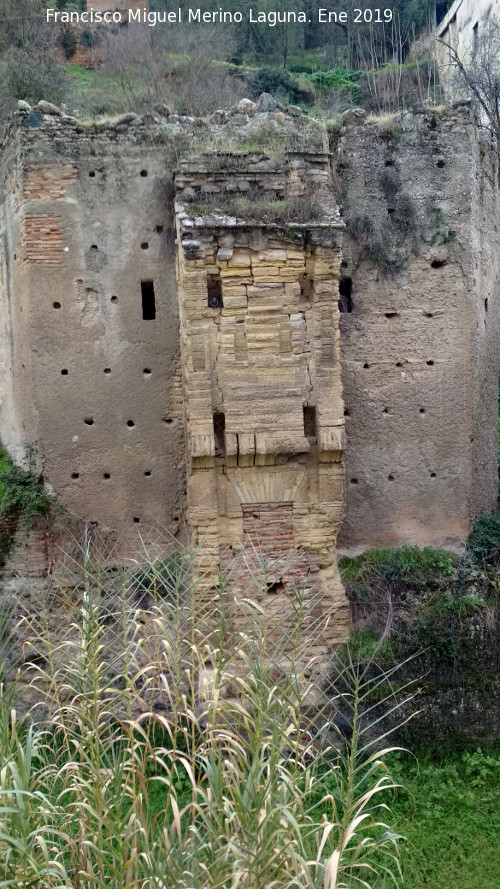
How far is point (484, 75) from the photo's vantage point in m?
16.0

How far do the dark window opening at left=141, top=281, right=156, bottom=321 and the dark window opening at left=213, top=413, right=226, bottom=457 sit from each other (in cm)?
182

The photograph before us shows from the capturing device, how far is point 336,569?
883 centimetres

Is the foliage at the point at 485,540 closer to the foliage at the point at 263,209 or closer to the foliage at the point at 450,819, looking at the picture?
the foliage at the point at 450,819

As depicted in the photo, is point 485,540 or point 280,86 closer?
point 485,540

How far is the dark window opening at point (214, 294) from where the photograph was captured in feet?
27.6

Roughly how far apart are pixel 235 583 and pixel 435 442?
3096 mm

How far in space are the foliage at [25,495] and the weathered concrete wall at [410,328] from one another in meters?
3.49

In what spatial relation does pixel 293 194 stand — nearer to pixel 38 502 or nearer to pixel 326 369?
pixel 326 369

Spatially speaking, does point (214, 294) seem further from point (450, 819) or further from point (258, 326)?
point (450, 819)

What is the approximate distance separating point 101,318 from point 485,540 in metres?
5.02

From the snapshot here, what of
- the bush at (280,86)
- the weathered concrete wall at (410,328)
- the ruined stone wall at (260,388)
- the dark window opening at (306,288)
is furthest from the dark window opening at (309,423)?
the bush at (280,86)

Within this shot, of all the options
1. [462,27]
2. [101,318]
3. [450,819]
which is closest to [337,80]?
[462,27]

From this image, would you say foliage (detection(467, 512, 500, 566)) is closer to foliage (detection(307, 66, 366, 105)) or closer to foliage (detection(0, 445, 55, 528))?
foliage (detection(0, 445, 55, 528))

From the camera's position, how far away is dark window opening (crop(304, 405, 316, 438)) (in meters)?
8.48
